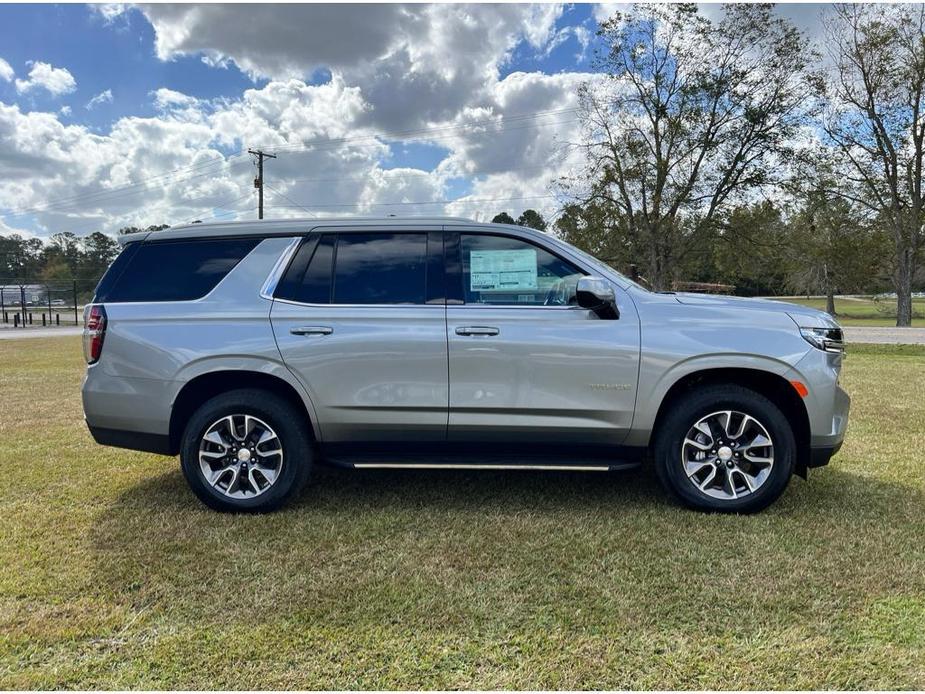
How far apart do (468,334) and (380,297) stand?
628 mm

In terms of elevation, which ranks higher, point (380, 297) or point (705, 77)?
point (705, 77)

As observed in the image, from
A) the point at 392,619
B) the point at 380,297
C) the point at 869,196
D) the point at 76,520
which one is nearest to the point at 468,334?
the point at 380,297

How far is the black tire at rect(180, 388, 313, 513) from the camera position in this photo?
12.1 ft

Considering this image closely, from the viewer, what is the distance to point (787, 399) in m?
3.77

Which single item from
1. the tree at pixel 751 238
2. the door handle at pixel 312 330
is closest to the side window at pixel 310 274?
the door handle at pixel 312 330

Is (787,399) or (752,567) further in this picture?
(787,399)

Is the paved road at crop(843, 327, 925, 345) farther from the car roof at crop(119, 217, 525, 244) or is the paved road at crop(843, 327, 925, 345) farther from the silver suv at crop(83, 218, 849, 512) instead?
the car roof at crop(119, 217, 525, 244)

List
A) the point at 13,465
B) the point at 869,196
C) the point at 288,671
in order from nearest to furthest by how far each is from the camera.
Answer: the point at 288,671
the point at 13,465
the point at 869,196

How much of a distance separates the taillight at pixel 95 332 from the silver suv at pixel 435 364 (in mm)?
13

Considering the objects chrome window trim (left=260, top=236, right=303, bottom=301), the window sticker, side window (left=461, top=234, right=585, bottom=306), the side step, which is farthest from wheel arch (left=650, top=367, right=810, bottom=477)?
chrome window trim (left=260, top=236, right=303, bottom=301)

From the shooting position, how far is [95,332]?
3791 millimetres

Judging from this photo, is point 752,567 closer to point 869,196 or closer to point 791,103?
point 791,103

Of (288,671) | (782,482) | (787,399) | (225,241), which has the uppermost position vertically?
(225,241)

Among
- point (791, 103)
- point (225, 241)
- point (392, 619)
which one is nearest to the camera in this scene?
point (392, 619)
